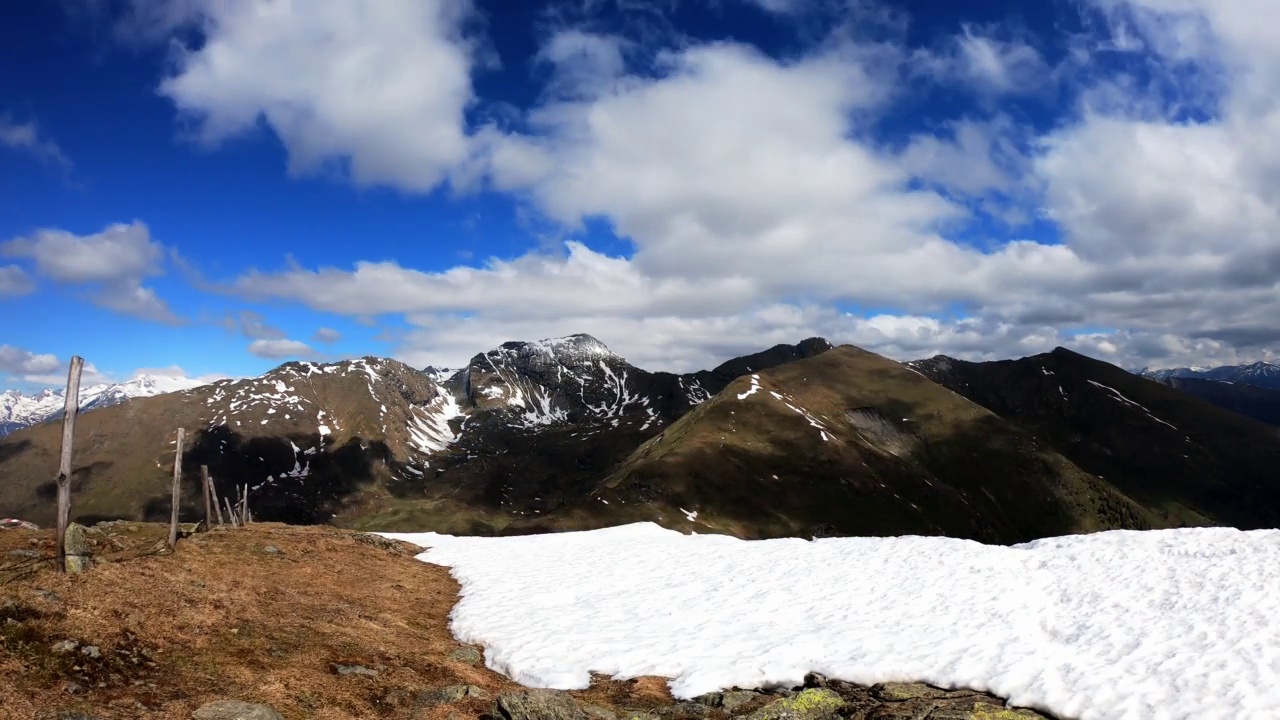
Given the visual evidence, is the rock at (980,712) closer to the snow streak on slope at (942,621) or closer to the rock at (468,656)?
the snow streak on slope at (942,621)

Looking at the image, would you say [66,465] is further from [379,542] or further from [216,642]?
[379,542]

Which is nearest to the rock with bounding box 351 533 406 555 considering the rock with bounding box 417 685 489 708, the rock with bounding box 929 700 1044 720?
the rock with bounding box 417 685 489 708

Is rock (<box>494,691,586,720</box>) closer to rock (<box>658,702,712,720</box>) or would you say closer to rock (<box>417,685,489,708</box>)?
rock (<box>417,685,489,708</box>)

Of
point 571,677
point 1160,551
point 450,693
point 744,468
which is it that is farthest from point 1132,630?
point 744,468

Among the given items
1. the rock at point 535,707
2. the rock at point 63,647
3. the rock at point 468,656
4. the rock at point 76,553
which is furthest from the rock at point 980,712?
the rock at point 76,553

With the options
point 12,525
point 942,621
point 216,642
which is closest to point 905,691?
point 942,621
